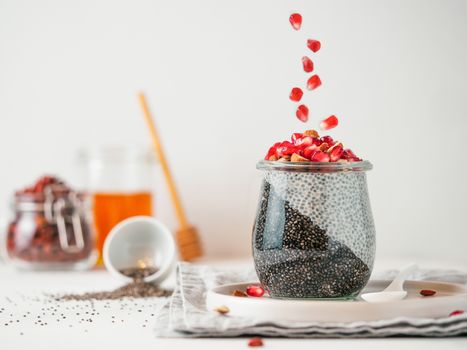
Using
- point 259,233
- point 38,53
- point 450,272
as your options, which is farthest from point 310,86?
point 38,53

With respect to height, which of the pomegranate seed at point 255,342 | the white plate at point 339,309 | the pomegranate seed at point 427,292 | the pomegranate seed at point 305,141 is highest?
the pomegranate seed at point 305,141

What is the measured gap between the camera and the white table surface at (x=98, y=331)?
44.6 inches

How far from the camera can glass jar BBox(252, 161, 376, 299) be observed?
4.15 feet

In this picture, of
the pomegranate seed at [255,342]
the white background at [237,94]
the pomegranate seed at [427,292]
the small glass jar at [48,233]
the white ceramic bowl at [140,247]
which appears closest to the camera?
the pomegranate seed at [255,342]

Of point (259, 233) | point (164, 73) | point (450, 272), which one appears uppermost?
point (164, 73)

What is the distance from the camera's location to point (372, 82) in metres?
2.48

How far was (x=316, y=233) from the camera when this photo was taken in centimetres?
127

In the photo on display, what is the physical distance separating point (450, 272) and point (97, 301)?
0.78m

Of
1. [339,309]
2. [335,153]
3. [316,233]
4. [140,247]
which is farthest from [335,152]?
[140,247]

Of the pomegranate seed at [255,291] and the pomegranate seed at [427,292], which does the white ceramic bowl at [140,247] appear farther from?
the pomegranate seed at [427,292]

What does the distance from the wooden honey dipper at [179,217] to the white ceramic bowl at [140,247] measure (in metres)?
0.44

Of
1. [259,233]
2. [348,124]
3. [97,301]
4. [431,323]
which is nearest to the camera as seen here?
[431,323]

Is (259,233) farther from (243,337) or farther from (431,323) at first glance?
(431,323)

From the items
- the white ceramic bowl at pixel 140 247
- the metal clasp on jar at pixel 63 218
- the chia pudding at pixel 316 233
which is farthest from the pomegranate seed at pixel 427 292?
the metal clasp on jar at pixel 63 218
